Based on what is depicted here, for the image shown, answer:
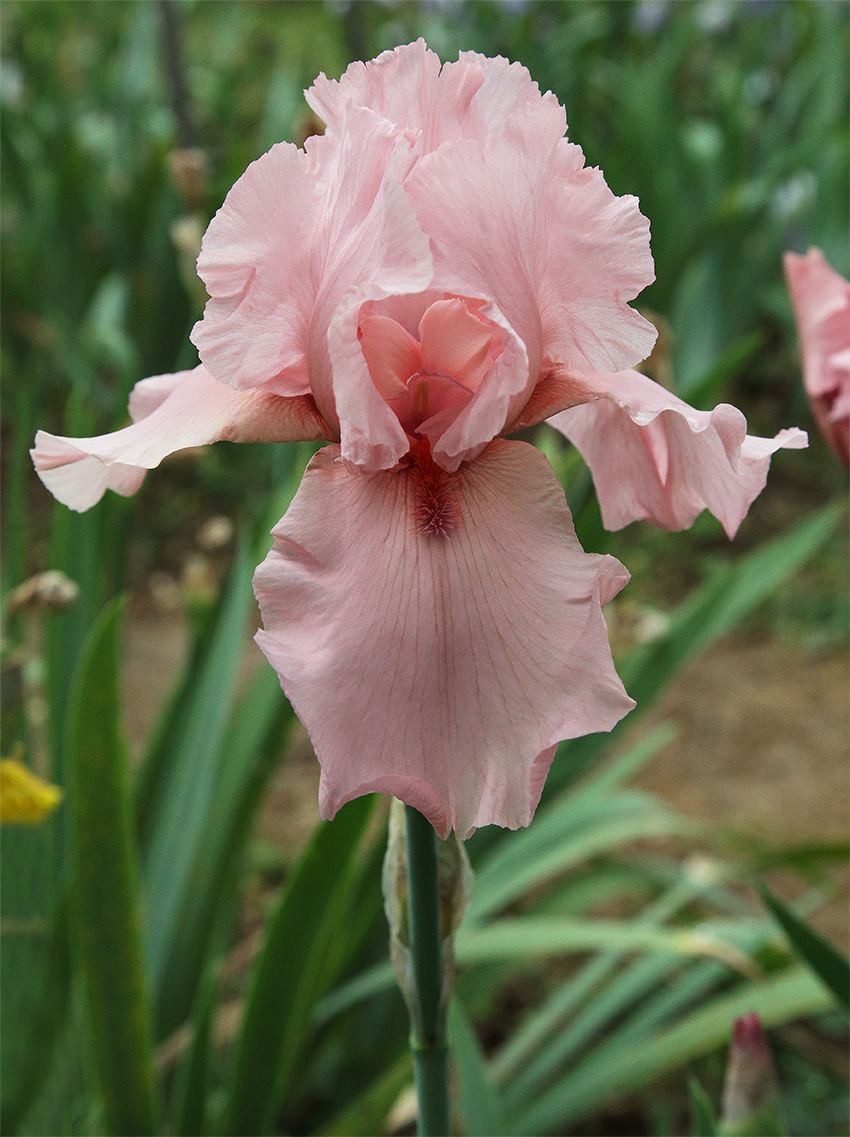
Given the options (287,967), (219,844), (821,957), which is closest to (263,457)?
(219,844)

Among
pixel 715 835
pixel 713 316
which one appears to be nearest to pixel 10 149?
pixel 713 316

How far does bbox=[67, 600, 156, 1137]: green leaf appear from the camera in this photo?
61 centimetres

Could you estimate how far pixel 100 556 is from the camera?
1.05 m

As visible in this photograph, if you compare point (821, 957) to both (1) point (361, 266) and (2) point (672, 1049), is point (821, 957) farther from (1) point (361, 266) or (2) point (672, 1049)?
(1) point (361, 266)

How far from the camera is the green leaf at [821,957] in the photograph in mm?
587

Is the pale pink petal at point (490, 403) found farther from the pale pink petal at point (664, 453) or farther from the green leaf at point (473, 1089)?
the green leaf at point (473, 1089)

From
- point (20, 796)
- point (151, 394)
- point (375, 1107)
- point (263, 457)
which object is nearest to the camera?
point (151, 394)

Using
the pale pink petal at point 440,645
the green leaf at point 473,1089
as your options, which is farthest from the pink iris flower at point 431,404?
the green leaf at point 473,1089

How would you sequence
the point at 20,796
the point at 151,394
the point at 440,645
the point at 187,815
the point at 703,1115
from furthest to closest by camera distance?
the point at 187,815 → the point at 20,796 → the point at 703,1115 → the point at 151,394 → the point at 440,645

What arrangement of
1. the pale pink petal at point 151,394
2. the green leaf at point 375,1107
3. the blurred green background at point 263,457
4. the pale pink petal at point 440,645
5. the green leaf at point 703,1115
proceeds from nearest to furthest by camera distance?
Answer: the pale pink petal at point 440,645 < the pale pink petal at point 151,394 < the green leaf at point 703,1115 < the green leaf at point 375,1107 < the blurred green background at point 263,457

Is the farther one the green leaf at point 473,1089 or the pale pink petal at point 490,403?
the green leaf at point 473,1089

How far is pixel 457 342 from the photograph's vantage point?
0.34 m

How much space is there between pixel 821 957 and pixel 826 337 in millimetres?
368

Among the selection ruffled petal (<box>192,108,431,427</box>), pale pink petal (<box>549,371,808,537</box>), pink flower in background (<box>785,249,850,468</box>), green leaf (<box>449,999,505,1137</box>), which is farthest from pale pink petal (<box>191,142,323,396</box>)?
green leaf (<box>449,999,505,1137</box>)
